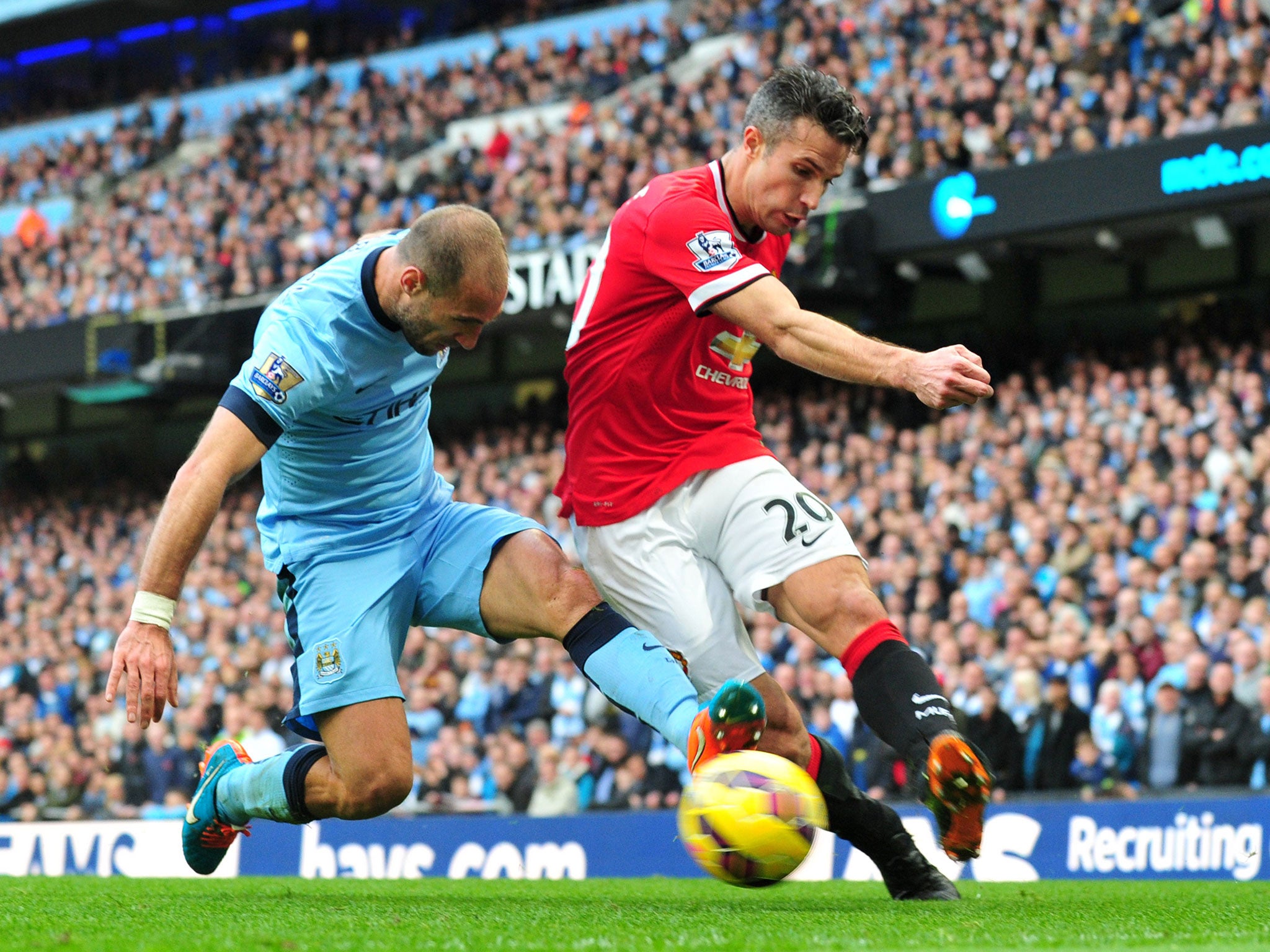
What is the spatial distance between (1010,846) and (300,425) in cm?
591

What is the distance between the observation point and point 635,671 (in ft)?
16.0

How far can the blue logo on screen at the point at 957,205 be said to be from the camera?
14.8 meters

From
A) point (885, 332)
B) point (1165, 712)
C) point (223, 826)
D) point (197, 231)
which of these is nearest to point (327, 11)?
point (197, 231)

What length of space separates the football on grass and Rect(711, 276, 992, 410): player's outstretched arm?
1.10 metres

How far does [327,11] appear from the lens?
96.1 ft

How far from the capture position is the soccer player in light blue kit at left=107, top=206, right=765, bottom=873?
4777 mm

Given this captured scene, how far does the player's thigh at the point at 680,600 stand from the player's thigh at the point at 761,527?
8cm

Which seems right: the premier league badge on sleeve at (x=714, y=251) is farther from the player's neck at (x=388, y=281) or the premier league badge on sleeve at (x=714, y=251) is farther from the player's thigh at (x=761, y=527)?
the player's neck at (x=388, y=281)

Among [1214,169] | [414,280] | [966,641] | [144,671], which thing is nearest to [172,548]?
[144,671]

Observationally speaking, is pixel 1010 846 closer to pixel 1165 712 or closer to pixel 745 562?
pixel 1165 712

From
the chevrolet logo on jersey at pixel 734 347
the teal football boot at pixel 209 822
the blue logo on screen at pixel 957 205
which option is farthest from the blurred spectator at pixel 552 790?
the chevrolet logo on jersey at pixel 734 347

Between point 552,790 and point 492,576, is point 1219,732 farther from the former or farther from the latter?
point 492,576

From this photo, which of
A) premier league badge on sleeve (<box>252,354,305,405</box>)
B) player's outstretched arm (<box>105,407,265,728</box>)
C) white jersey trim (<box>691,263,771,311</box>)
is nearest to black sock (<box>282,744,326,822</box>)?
player's outstretched arm (<box>105,407,265,728</box>)

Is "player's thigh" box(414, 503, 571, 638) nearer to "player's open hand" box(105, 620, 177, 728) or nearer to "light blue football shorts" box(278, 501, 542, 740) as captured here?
"light blue football shorts" box(278, 501, 542, 740)
